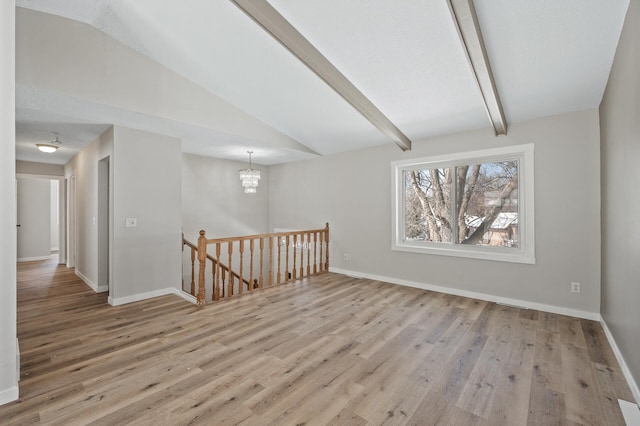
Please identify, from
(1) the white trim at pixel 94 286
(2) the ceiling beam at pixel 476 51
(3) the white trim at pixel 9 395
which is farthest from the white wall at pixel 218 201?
(2) the ceiling beam at pixel 476 51

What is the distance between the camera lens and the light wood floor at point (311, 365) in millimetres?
1682

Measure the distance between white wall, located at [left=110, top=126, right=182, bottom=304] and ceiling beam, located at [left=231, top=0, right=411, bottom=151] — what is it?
2570mm

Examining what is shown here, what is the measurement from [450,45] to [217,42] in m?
2.23

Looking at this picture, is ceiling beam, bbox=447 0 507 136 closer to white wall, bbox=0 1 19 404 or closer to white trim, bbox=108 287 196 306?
white wall, bbox=0 1 19 404

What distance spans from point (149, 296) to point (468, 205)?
4747 mm

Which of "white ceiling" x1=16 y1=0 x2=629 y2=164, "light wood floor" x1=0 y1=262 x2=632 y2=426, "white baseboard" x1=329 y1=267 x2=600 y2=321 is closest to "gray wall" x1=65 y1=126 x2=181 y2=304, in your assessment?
"white ceiling" x1=16 y1=0 x2=629 y2=164

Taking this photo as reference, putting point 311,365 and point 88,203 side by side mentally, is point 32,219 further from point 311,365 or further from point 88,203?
point 311,365

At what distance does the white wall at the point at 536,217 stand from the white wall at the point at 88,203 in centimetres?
359

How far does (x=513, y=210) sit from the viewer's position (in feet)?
12.0

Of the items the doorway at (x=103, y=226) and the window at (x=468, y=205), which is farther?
the doorway at (x=103, y=226)

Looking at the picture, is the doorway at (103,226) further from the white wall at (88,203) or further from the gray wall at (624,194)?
the gray wall at (624,194)

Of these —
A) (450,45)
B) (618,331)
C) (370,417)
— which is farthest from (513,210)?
(370,417)

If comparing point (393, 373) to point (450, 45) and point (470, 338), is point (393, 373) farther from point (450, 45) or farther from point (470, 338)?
point (450, 45)

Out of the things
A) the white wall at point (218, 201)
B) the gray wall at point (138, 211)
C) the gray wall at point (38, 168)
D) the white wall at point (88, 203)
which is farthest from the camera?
the gray wall at point (38, 168)
